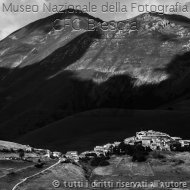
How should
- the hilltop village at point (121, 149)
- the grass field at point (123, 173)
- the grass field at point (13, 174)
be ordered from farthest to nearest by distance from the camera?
1. the hilltop village at point (121, 149)
2. the grass field at point (123, 173)
3. the grass field at point (13, 174)

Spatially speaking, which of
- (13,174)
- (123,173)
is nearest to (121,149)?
(123,173)

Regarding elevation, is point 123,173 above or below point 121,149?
above

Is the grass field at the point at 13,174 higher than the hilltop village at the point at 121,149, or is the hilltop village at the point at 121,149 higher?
the grass field at the point at 13,174

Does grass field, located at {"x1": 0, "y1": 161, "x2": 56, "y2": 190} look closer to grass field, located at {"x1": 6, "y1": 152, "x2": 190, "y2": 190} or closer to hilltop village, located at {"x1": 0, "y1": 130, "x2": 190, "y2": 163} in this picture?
grass field, located at {"x1": 6, "y1": 152, "x2": 190, "y2": 190}

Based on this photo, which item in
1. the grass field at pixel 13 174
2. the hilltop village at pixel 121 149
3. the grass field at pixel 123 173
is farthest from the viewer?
the hilltop village at pixel 121 149

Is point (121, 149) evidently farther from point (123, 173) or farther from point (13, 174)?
point (13, 174)

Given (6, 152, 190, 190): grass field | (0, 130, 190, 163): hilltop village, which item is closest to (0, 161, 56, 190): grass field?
(6, 152, 190, 190): grass field

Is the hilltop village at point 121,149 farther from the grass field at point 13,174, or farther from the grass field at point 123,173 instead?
the grass field at point 13,174

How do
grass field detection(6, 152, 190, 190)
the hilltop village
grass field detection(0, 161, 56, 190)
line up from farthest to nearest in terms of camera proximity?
1. the hilltop village
2. grass field detection(6, 152, 190, 190)
3. grass field detection(0, 161, 56, 190)

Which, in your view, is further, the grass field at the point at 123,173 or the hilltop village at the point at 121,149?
the hilltop village at the point at 121,149

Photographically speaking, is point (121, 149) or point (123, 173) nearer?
point (123, 173)

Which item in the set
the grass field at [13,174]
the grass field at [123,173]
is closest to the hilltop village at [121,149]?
the grass field at [123,173]
